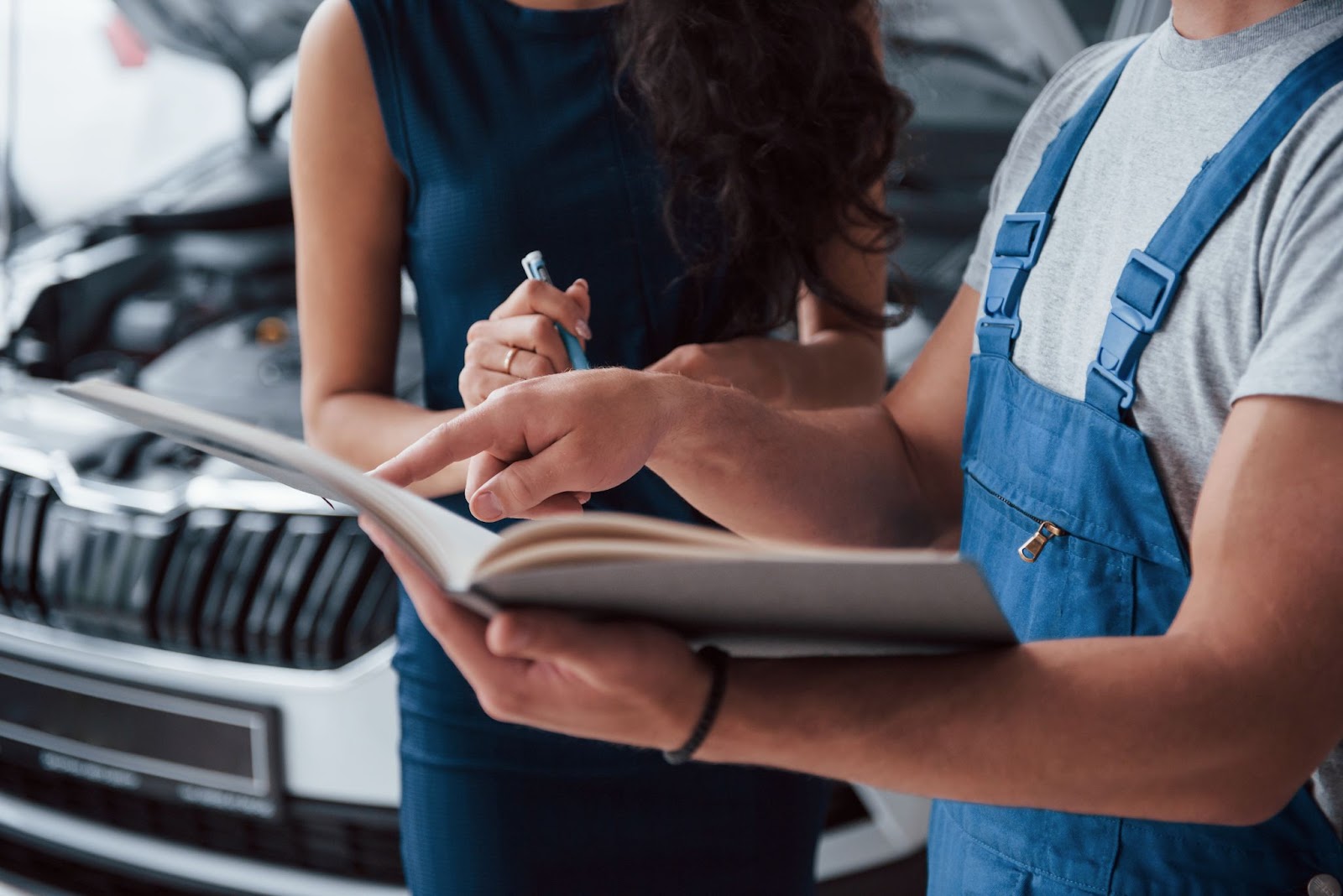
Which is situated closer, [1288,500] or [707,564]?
[707,564]

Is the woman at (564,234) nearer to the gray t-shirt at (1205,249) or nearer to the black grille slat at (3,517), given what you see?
the gray t-shirt at (1205,249)

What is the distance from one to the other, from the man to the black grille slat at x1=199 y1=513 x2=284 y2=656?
0.93 m

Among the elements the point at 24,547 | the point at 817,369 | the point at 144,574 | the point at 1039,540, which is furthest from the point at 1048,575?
the point at 24,547

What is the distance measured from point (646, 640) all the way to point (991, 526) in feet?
1.39

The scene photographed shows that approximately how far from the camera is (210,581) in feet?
5.29

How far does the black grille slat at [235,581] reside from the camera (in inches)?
62.7

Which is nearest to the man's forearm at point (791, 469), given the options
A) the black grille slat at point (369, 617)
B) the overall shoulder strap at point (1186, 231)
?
the overall shoulder strap at point (1186, 231)

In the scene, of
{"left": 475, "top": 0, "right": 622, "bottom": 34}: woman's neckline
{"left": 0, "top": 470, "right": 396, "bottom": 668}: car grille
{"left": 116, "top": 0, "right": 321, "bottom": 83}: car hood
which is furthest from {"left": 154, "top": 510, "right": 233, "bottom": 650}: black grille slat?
{"left": 116, "top": 0, "right": 321, "bottom": 83}: car hood

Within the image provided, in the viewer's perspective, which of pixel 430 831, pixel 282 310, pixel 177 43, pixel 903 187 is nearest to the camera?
pixel 430 831

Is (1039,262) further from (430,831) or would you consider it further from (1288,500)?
A: (430,831)

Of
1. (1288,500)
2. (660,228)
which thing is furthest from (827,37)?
(1288,500)

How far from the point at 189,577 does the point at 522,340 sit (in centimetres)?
98

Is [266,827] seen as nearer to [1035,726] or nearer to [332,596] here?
[332,596]

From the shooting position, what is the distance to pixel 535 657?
46 centimetres
